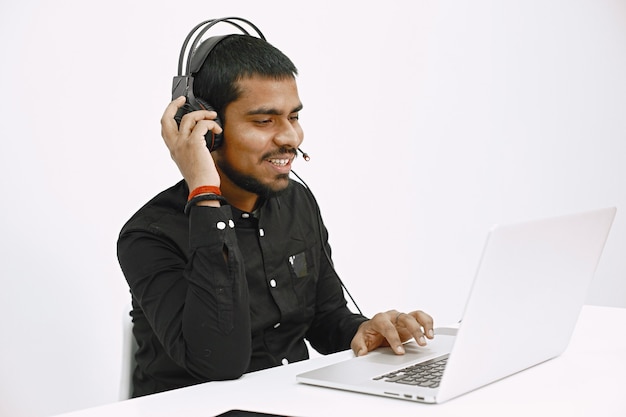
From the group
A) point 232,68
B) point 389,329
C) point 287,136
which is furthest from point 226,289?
point 232,68

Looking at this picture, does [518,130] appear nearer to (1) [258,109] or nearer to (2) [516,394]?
(1) [258,109]

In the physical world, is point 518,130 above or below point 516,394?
above

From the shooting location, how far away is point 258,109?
1.59 meters

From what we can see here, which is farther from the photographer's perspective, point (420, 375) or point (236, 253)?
point (236, 253)

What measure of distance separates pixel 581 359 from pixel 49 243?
4.73 ft

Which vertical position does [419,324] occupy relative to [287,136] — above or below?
below

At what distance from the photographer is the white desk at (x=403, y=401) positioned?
3.40ft

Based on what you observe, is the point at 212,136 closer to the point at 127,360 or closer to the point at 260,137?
the point at 260,137

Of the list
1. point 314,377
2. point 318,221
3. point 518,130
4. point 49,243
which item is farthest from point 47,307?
point 518,130

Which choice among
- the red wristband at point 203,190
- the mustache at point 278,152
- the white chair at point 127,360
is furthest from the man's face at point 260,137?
the white chair at point 127,360

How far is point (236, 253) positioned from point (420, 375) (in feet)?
1.23

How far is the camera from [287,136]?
1608 millimetres

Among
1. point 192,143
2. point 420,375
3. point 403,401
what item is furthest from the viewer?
point 192,143

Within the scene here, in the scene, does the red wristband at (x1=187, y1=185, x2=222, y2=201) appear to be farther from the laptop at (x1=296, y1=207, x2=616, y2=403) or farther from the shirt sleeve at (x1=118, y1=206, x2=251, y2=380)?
the laptop at (x1=296, y1=207, x2=616, y2=403)
